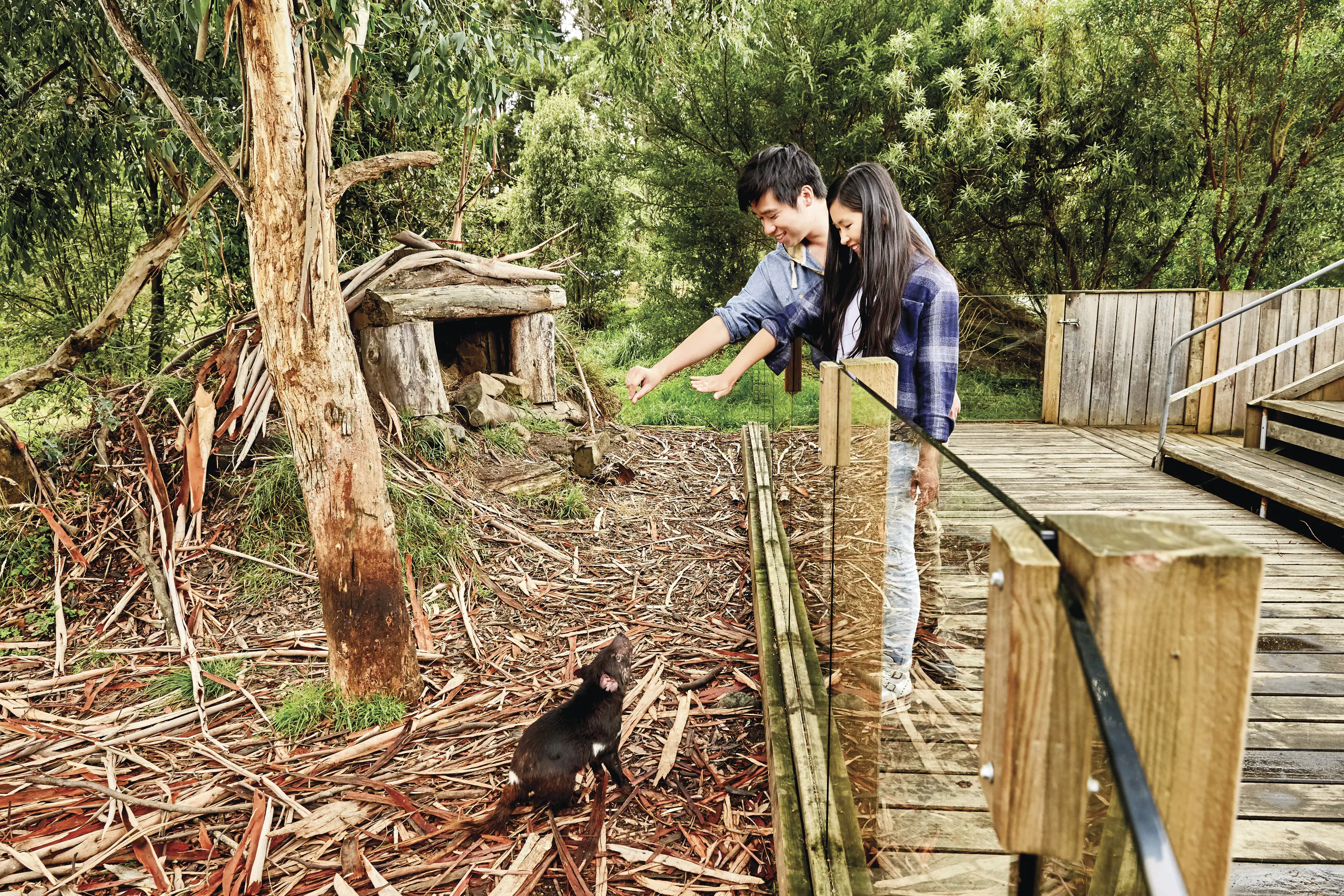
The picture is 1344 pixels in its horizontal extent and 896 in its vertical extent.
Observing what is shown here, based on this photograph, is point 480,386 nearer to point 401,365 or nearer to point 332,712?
point 401,365

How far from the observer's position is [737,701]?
12.4 feet

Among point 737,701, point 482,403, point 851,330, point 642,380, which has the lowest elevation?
point 737,701

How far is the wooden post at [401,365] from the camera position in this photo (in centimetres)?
576

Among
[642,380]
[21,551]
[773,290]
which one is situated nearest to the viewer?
[642,380]

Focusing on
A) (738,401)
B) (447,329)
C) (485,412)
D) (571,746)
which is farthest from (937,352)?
(738,401)

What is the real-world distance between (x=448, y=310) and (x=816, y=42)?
25.3 feet

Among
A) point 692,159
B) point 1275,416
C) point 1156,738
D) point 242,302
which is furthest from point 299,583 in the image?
point 692,159

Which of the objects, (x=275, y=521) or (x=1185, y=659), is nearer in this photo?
(x=1185, y=659)

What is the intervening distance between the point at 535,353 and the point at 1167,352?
651 cm

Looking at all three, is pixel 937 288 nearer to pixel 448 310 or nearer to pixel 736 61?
pixel 448 310

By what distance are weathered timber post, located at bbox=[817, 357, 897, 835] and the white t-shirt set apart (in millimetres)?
571

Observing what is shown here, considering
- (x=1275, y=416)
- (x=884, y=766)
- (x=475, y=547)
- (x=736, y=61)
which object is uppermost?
(x=736, y=61)

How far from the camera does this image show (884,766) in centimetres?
157

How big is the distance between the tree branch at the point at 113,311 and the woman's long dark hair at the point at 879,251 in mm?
4211
